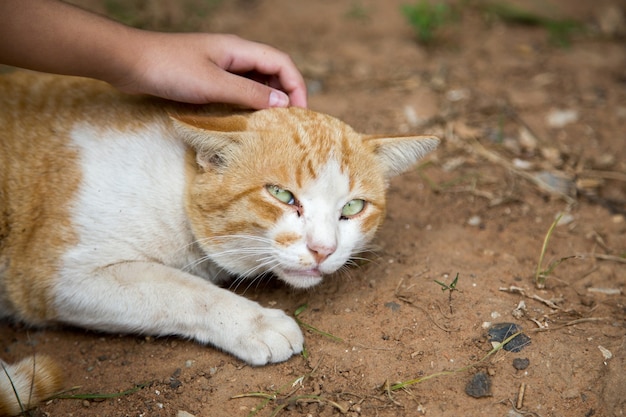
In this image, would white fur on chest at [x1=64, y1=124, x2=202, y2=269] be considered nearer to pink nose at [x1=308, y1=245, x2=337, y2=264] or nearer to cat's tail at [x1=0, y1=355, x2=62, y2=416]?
cat's tail at [x1=0, y1=355, x2=62, y2=416]

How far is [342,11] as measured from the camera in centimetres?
564

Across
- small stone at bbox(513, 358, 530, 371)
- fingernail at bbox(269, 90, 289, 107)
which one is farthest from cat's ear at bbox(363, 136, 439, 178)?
small stone at bbox(513, 358, 530, 371)

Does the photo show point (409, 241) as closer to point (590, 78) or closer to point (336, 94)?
point (336, 94)

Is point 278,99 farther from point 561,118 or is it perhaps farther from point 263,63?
point 561,118

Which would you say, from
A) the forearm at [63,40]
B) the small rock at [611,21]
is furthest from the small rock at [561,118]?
the forearm at [63,40]

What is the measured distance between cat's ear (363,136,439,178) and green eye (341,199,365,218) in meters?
0.26

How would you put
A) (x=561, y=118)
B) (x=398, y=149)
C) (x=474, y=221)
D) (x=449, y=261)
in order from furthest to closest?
(x=561, y=118)
(x=474, y=221)
(x=449, y=261)
(x=398, y=149)

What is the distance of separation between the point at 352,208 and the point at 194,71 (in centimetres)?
90

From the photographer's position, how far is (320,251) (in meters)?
2.43

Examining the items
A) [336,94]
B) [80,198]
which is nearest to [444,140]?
[336,94]

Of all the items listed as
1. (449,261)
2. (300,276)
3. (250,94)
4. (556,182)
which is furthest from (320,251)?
(556,182)

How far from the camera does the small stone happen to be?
8.10 feet

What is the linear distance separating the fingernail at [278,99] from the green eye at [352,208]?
1.84 ft

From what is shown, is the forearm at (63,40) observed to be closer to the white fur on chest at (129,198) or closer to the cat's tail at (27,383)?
the white fur on chest at (129,198)
